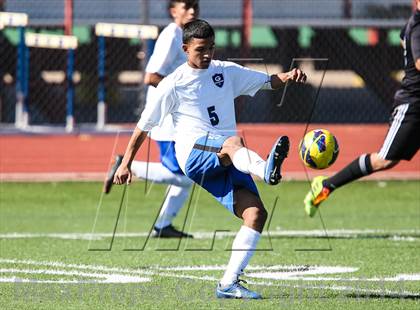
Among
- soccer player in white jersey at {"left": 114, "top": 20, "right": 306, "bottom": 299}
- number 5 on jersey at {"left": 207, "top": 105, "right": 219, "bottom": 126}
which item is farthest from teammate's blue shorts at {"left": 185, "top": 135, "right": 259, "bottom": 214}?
number 5 on jersey at {"left": 207, "top": 105, "right": 219, "bottom": 126}

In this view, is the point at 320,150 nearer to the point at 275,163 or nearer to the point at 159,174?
the point at 275,163

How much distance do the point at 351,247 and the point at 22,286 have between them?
10.5 ft

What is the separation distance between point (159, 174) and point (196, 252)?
1.12 metres

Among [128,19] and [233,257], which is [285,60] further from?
[233,257]

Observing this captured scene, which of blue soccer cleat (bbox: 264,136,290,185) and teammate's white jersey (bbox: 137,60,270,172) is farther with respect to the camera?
teammate's white jersey (bbox: 137,60,270,172)

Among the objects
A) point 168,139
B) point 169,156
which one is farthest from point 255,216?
point 169,156

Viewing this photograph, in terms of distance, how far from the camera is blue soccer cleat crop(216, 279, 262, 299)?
664 centimetres

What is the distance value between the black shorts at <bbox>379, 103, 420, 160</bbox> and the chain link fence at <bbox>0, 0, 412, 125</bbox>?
6647 mm

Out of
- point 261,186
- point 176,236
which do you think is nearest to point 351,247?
point 176,236

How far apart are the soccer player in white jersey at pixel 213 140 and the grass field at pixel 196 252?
1.26 ft

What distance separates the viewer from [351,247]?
931cm

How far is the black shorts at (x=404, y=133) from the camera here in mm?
9188

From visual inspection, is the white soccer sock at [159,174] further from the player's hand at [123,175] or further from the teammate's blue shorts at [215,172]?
the player's hand at [123,175]

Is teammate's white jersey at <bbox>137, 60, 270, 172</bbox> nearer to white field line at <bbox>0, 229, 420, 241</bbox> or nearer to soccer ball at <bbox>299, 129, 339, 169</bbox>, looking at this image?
soccer ball at <bbox>299, 129, 339, 169</bbox>
